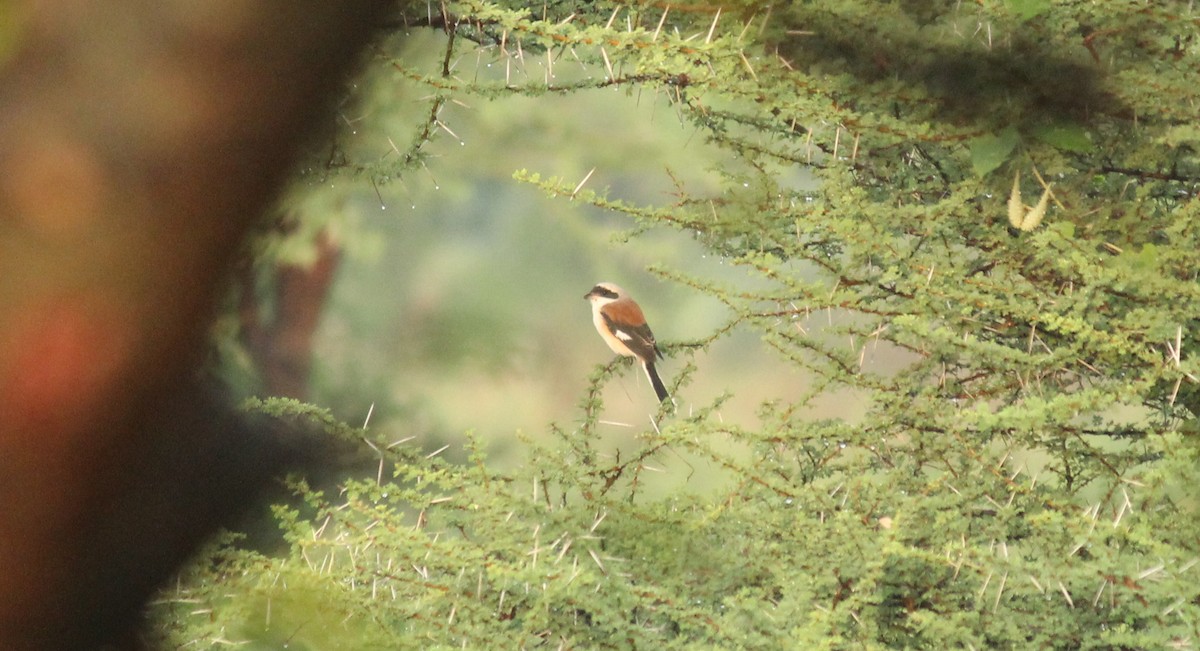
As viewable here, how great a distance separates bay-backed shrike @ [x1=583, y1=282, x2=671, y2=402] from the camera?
7.18ft

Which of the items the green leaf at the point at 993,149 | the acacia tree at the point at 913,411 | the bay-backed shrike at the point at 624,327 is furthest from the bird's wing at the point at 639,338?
the green leaf at the point at 993,149

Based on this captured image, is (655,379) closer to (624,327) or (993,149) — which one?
(624,327)

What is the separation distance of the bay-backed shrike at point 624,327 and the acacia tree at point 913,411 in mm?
502

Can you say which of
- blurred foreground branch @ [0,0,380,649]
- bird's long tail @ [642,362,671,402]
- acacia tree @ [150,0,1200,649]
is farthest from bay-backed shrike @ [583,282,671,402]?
blurred foreground branch @ [0,0,380,649]

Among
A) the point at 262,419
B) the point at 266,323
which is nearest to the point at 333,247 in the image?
the point at 266,323

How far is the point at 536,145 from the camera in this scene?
2467mm

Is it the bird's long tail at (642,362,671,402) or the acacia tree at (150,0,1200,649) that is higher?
the acacia tree at (150,0,1200,649)

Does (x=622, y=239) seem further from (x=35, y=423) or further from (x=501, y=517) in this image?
(x=35, y=423)

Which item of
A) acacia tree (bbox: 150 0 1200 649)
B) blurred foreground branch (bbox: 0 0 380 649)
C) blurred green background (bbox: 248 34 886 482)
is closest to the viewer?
blurred foreground branch (bbox: 0 0 380 649)

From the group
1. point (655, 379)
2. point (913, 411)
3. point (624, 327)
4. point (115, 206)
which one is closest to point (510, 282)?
point (624, 327)

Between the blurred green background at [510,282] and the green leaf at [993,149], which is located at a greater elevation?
the green leaf at [993,149]

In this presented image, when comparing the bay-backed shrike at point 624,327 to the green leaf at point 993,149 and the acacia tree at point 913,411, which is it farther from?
the green leaf at point 993,149

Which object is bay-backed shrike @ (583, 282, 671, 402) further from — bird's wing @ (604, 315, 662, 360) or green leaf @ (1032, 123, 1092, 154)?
green leaf @ (1032, 123, 1092, 154)

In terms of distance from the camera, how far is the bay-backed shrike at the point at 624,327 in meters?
2.19
